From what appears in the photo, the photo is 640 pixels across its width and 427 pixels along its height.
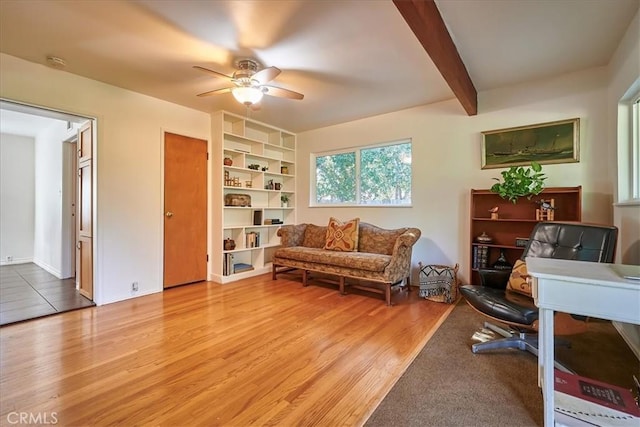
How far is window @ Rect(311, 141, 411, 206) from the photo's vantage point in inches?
165

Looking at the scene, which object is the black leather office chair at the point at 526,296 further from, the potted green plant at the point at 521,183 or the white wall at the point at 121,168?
the white wall at the point at 121,168

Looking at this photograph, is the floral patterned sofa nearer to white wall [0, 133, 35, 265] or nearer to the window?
the window

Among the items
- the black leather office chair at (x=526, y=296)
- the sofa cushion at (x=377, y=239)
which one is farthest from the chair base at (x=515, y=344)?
the sofa cushion at (x=377, y=239)

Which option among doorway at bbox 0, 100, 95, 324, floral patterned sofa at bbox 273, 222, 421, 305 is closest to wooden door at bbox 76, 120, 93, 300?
doorway at bbox 0, 100, 95, 324

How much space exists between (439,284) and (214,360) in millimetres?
2602

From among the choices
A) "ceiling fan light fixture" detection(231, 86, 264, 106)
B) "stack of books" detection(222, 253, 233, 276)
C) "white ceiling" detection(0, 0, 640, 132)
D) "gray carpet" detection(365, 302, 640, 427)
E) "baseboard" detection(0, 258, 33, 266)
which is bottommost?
"gray carpet" detection(365, 302, 640, 427)

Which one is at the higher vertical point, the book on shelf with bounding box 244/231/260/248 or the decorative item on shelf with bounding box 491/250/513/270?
the book on shelf with bounding box 244/231/260/248

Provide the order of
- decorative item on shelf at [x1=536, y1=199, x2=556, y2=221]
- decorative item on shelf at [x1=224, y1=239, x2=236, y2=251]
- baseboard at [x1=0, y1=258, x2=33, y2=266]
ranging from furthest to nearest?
baseboard at [x1=0, y1=258, x2=33, y2=266] < decorative item on shelf at [x1=224, y1=239, x2=236, y2=251] < decorative item on shelf at [x1=536, y1=199, x2=556, y2=221]

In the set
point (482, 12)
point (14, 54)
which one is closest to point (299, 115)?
point (482, 12)

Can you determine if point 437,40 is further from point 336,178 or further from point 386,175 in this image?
point 336,178

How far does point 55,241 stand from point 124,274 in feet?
7.75

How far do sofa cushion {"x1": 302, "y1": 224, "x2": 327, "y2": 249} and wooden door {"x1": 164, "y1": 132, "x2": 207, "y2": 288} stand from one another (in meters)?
1.59

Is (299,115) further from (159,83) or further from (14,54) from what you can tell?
(14,54)

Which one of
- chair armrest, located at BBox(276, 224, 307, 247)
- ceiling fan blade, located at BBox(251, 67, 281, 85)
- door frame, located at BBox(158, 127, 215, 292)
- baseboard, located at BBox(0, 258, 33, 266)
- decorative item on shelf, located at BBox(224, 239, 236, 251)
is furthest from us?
baseboard, located at BBox(0, 258, 33, 266)
